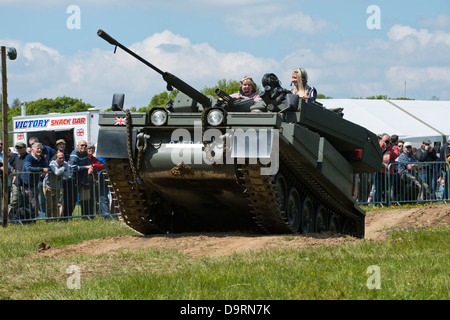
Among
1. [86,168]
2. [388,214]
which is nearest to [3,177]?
[86,168]

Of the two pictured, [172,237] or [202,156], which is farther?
[172,237]

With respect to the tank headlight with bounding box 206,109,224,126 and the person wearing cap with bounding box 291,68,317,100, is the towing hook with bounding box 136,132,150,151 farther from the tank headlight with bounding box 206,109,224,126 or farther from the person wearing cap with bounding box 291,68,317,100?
the person wearing cap with bounding box 291,68,317,100

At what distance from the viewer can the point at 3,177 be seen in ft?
54.8

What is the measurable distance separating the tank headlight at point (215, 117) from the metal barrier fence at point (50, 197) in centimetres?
661

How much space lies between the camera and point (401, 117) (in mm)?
29297

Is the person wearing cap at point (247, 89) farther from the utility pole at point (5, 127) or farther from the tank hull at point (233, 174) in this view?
the utility pole at point (5, 127)

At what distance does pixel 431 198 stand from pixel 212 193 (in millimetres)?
10984

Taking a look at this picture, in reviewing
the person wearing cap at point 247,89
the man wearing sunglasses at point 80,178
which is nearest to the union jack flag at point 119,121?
the person wearing cap at point 247,89

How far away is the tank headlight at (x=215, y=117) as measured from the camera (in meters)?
11.6

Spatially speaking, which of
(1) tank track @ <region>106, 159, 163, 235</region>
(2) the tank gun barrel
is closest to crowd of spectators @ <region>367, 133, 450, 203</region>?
(1) tank track @ <region>106, 159, 163, 235</region>

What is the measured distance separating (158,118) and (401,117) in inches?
735

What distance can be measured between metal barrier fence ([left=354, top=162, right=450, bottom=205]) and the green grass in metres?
8.99
